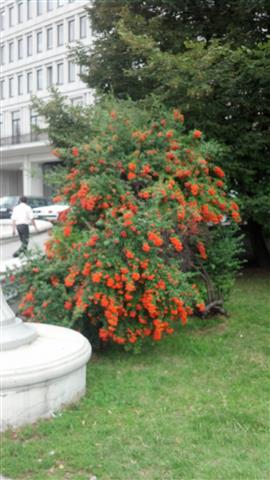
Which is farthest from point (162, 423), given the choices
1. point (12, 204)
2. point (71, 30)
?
point (71, 30)

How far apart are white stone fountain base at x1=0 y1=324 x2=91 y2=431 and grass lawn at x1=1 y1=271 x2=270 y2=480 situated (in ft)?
0.35

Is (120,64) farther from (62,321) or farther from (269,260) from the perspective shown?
(62,321)

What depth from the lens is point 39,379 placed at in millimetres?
4328

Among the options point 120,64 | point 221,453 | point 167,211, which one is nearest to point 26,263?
point 167,211

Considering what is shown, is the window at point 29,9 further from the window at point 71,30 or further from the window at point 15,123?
the window at point 15,123

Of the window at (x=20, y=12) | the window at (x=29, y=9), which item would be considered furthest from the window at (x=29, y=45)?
the window at (x=20, y=12)

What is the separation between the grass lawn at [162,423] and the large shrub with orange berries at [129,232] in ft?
1.44

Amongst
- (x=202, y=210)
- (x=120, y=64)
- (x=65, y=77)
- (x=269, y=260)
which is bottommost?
(x=269, y=260)

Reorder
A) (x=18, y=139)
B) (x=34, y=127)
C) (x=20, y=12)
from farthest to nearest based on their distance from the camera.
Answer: (x=20, y=12) < (x=18, y=139) < (x=34, y=127)

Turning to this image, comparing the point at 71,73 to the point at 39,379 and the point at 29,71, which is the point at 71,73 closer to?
the point at 29,71

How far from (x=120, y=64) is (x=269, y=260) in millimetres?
4961

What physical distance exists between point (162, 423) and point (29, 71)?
57368 millimetres

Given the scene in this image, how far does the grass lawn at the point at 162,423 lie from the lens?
3699 mm

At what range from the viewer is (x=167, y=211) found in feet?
20.9
